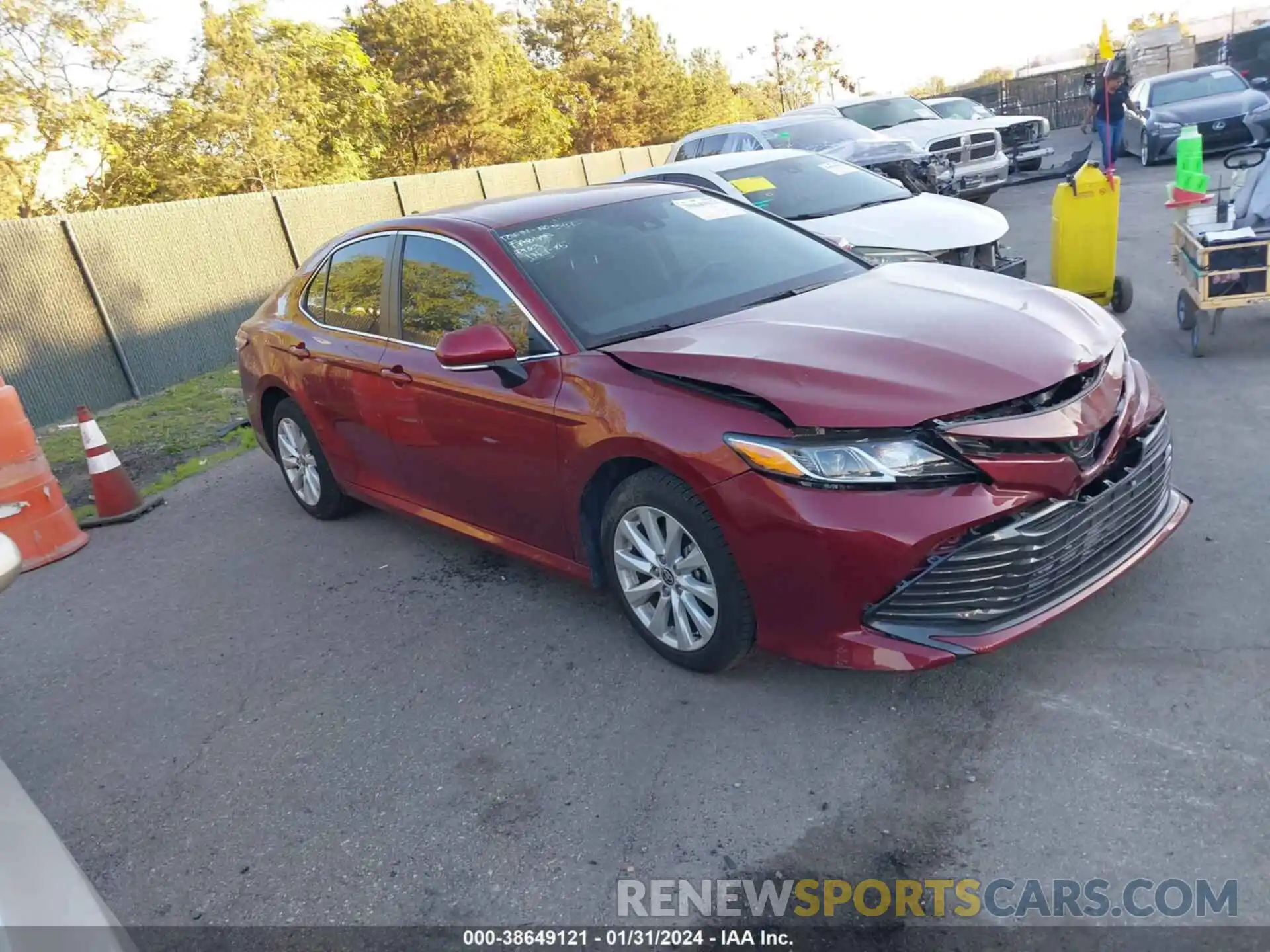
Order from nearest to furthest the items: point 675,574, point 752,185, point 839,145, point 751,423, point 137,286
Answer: point 751,423
point 675,574
point 752,185
point 137,286
point 839,145

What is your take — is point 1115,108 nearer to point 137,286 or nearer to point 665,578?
point 137,286

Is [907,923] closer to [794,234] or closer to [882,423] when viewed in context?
[882,423]

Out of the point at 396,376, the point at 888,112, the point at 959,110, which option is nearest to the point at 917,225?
the point at 396,376

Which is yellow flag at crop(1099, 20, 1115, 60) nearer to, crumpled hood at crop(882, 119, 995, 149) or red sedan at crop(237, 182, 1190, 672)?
red sedan at crop(237, 182, 1190, 672)

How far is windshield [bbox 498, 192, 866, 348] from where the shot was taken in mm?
3992

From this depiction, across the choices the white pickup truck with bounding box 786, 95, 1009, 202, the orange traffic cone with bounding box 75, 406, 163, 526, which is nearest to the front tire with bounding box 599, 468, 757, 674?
the orange traffic cone with bounding box 75, 406, 163, 526

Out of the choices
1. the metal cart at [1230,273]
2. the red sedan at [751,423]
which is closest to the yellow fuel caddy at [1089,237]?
the metal cart at [1230,273]

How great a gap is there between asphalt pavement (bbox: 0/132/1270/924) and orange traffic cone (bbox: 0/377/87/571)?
121 cm

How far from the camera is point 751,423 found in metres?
3.20

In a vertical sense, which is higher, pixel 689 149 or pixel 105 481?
pixel 689 149

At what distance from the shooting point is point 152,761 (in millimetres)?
3764

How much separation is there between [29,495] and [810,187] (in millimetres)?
6349

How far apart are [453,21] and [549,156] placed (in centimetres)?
658

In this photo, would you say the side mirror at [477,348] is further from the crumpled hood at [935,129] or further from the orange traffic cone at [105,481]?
the crumpled hood at [935,129]
